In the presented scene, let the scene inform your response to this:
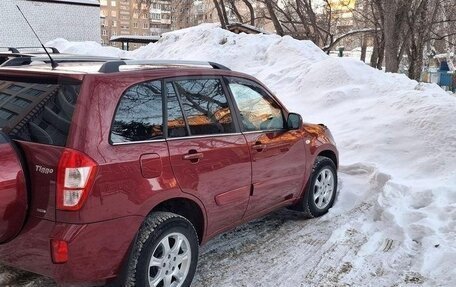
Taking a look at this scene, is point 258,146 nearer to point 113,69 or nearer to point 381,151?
point 113,69

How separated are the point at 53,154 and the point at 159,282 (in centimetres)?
114

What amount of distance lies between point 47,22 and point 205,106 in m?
24.9

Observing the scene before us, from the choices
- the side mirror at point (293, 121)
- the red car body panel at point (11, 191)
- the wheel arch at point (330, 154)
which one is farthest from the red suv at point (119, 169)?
the wheel arch at point (330, 154)

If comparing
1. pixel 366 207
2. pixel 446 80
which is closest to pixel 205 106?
pixel 366 207

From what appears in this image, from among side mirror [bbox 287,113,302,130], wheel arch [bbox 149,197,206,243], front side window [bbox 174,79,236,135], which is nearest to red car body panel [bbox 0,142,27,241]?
wheel arch [bbox 149,197,206,243]

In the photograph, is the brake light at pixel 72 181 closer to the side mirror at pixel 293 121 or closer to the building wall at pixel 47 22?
the side mirror at pixel 293 121

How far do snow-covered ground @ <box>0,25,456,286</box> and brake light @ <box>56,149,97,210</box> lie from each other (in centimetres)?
120

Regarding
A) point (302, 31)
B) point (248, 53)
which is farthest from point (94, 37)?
point (248, 53)

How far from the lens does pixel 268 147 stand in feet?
14.7

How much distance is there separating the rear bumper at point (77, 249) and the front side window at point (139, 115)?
548 mm

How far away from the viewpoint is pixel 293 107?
10180mm

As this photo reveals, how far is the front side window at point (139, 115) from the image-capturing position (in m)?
3.29

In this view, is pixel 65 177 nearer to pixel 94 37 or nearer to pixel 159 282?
pixel 159 282

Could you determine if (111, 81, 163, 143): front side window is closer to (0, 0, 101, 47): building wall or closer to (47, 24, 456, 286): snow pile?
(47, 24, 456, 286): snow pile
